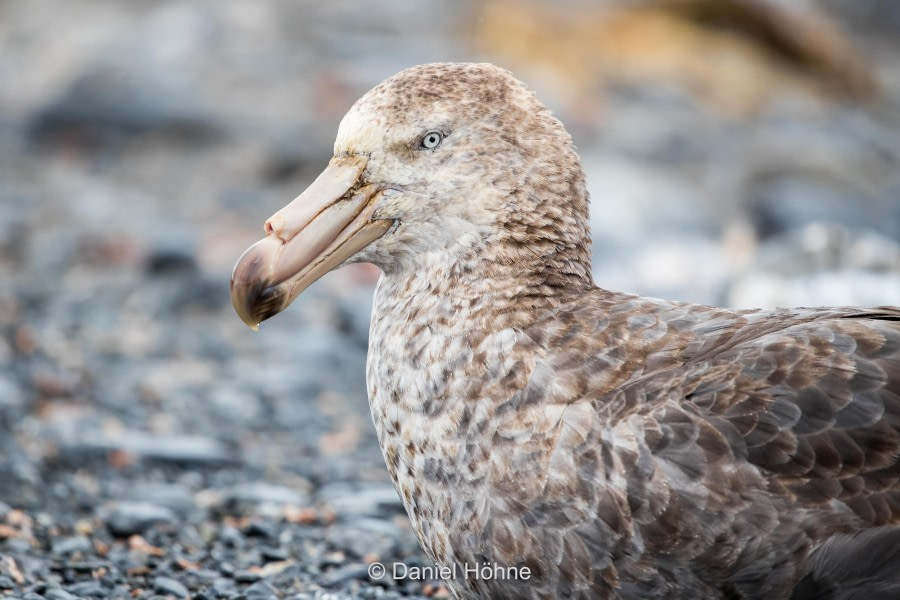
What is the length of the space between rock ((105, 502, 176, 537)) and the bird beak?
5.23 feet

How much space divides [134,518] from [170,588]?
82 centimetres

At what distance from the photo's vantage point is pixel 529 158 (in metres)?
3.80

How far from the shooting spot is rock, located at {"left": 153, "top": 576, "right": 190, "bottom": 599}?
4.20 metres

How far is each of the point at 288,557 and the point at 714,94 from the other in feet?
29.3

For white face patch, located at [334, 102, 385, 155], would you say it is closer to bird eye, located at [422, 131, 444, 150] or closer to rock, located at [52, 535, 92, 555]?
bird eye, located at [422, 131, 444, 150]

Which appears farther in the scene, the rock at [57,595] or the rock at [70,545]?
the rock at [70,545]

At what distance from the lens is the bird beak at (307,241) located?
11.8 ft

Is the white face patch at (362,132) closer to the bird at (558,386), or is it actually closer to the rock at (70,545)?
the bird at (558,386)

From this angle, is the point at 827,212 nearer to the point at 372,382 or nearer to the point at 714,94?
the point at 714,94

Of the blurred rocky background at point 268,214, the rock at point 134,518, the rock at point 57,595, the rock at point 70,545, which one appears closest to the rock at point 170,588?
the blurred rocky background at point 268,214

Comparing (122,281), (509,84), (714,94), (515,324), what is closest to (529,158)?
(509,84)

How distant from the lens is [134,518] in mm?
4980

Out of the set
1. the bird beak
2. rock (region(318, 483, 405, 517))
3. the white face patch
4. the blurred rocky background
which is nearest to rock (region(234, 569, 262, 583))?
the blurred rocky background

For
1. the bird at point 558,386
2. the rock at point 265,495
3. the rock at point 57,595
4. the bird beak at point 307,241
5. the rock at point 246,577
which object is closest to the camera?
the bird at point 558,386
